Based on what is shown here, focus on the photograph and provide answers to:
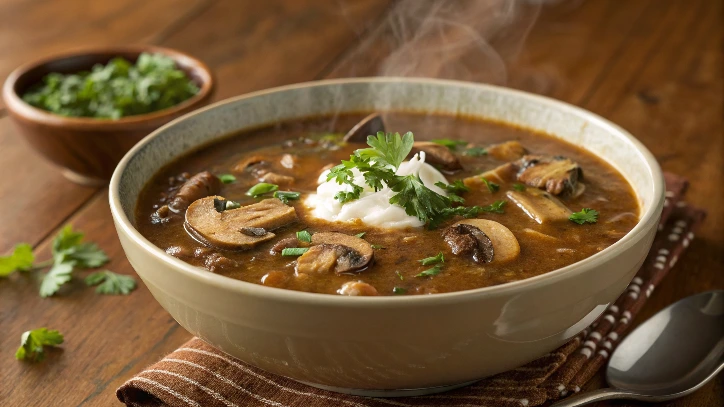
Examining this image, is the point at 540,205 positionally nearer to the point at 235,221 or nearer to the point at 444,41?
the point at 235,221

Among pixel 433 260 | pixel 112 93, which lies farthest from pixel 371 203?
pixel 112 93

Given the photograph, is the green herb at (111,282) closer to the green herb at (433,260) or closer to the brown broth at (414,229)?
the brown broth at (414,229)

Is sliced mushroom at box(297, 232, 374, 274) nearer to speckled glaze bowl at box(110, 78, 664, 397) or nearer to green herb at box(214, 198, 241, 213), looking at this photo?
speckled glaze bowl at box(110, 78, 664, 397)

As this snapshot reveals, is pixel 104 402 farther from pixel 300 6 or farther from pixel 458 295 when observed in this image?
pixel 300 6

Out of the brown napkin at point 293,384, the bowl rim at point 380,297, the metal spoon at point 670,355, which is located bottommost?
the metal spoon at point 670,355

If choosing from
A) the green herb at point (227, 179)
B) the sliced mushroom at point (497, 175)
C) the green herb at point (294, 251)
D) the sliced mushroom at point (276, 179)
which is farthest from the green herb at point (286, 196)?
the sliced mushroom at point (497, 175)

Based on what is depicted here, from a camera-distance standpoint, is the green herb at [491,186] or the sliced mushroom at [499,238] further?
the green herb at [491,186]
